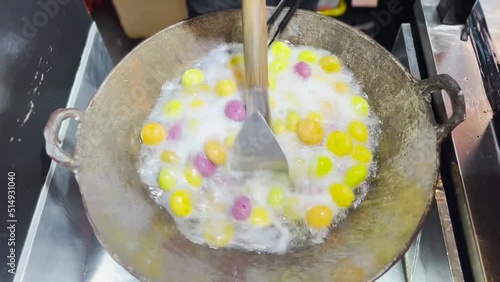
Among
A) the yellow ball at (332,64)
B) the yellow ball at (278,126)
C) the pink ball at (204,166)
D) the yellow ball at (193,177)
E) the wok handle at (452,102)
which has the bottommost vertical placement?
the yellow ball at (193,177)

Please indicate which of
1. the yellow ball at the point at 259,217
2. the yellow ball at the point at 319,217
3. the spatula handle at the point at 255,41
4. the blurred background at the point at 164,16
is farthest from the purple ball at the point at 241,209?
the blurred background at the point at 164,16

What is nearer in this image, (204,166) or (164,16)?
(204,166)

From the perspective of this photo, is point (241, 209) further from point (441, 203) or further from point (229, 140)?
point (441, 203)

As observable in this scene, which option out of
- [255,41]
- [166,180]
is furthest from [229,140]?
[255,41]

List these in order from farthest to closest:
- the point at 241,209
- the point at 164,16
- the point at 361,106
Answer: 1. the point at 164,16
2. the point at 361,106
3. the point at 241,209

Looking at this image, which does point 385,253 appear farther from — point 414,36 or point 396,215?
point 414,36

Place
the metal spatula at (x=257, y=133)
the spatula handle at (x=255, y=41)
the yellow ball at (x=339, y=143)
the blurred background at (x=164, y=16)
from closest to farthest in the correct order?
1. the spatula handle at (x=255, y=41)
2. the metal spatula at (x=257, y=133)
3. the yellow ball at (x=339, y=143)
4. the blurred background at (x=164, y=16)

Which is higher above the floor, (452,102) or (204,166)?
(452,102)

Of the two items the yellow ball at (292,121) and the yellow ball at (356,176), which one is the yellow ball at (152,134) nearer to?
the yellow ball at (292,121)
